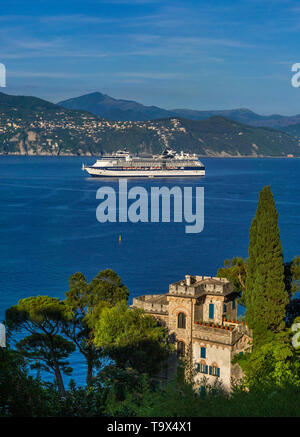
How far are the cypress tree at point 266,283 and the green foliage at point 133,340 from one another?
4555 millimetres

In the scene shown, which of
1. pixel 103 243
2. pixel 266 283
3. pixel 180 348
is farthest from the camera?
pixel 103 243

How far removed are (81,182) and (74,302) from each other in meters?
147

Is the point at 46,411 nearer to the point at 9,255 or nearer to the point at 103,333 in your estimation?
the point at 103,333

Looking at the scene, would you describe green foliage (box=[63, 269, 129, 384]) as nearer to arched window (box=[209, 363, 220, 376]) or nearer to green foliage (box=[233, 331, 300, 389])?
arched window (box=[209, 363, 220, 376])

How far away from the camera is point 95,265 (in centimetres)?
6519

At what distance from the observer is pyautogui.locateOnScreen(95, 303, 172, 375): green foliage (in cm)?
2497

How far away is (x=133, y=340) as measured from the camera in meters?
25.2

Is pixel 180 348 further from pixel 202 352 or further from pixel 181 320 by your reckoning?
pixel 181 320

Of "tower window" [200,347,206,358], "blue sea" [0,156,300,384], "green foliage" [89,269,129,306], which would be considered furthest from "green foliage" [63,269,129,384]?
"blue sea" [0,156,300,384]

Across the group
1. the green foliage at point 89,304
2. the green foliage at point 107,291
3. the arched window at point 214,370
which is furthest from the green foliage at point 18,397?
the green foliage at point 107,291

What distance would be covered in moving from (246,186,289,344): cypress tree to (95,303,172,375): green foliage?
456cm

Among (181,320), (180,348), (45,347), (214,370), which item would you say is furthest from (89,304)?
(214,370)

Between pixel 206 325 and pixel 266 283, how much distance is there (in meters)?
3.59
